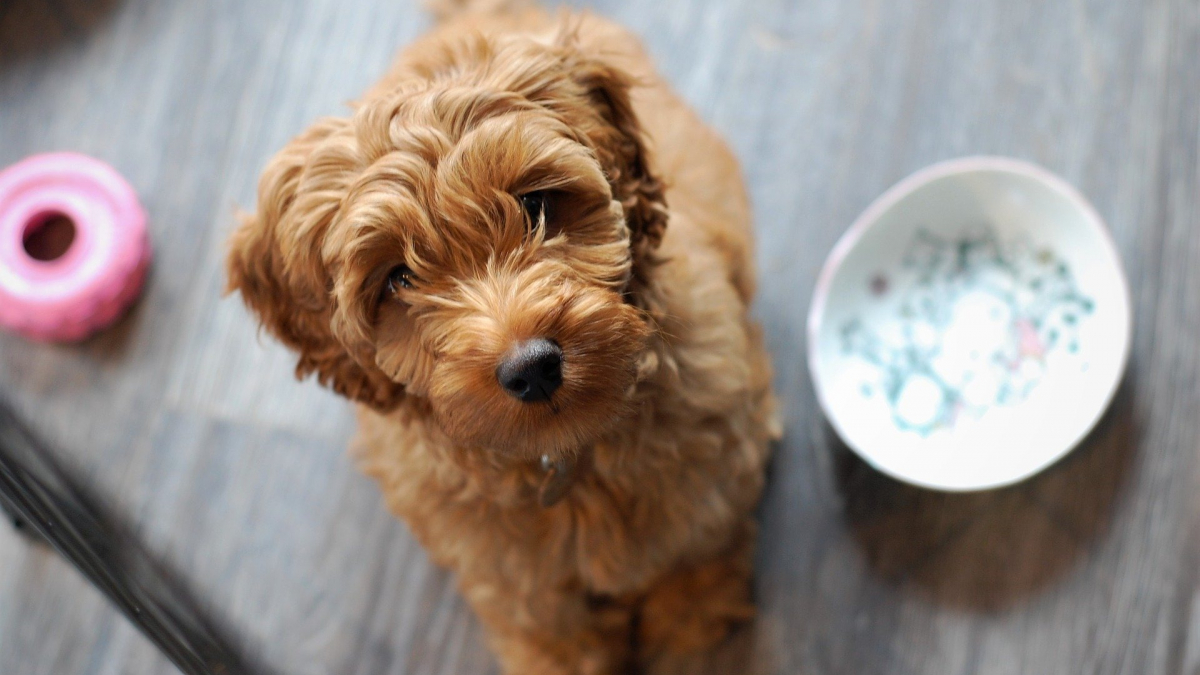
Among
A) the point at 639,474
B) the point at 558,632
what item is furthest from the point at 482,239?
the point at 558,632

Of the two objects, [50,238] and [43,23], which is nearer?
[50,238]

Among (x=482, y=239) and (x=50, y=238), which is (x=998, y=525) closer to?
(x=482, y=239)

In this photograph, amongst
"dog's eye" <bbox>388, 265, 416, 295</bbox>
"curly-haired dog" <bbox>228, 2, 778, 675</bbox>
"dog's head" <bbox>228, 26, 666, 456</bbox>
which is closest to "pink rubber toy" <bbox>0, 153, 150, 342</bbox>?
"curly-haired dog" <bbox>228, 2, 778, 675</bbox>

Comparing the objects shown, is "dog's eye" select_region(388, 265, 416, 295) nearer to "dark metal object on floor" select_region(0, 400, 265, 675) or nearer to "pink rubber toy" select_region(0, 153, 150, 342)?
"dark metal object on floor" select_region(0, 400, 265, 675)

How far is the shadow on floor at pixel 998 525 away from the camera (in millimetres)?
2248

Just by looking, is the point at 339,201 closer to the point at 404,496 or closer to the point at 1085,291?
the point at 404,496

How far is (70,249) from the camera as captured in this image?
8.43 ft

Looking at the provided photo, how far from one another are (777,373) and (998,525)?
627mm

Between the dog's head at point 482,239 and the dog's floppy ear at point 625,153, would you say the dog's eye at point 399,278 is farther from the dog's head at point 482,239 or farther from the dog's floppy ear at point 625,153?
the dog's floppy ear at point 625,153

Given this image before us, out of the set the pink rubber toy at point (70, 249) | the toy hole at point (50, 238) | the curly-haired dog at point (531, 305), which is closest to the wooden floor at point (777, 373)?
the pink rubber toy at point (70, 249)

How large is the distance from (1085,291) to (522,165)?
4.96 feet

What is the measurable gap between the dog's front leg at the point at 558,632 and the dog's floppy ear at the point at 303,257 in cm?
61

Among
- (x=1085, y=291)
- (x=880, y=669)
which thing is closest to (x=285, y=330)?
(x=880, y=669)

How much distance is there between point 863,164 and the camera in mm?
2570
